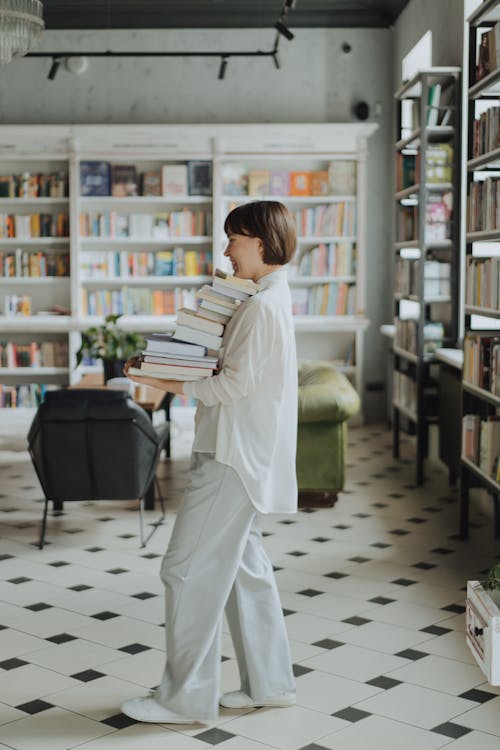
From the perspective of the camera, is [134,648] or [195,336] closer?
[195,336]

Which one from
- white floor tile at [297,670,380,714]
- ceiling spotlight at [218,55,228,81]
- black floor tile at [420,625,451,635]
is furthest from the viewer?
ceiling spotlight at [218,55,228,81]

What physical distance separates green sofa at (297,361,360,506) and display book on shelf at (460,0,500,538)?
88cm

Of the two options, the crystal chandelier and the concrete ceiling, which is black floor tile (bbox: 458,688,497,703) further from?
Answer: the concrete ceiling

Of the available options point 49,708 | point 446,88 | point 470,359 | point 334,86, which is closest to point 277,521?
point 470,359

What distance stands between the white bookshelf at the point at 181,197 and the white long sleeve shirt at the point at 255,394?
6.81 metres

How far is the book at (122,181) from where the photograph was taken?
10336mm

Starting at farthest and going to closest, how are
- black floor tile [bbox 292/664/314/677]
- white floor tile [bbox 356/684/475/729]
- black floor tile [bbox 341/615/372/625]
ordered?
black floor tile [bbox 341/615/372/625], black floor tile [bbox 292/664/314/677], white floor tile [bbox 356/684/475/729]

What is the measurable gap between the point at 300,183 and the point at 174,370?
7.33m

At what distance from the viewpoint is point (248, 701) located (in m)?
3.56

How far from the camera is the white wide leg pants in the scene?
326 centimetres

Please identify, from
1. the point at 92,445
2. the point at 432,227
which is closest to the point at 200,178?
the point at 432,227

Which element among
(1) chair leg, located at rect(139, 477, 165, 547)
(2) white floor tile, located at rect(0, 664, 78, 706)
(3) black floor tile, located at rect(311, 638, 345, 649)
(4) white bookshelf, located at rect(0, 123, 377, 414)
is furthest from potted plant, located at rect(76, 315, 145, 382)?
(2) white floor tile, located at rect(0, 664, 78, 706)

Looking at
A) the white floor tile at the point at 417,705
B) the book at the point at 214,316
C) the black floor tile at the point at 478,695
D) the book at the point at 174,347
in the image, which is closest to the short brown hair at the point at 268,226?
the book at the point at 214,316

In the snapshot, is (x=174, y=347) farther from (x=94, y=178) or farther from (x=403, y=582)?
(x=94, y=178)
